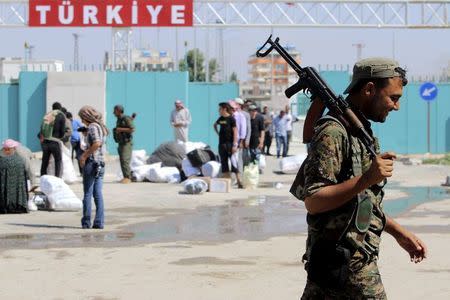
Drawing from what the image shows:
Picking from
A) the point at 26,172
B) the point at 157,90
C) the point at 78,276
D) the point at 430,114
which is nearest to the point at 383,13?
the point at 430,114

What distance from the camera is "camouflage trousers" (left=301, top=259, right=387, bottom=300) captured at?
14.4 ft

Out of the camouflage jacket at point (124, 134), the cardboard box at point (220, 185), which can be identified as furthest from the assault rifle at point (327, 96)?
the camouflage jacket at point (124, 134)

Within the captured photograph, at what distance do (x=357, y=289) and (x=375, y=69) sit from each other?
97 centimetres

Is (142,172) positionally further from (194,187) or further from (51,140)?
(194,187)

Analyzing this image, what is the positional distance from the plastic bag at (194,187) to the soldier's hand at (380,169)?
13.1 metres

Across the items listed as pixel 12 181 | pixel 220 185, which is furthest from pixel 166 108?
pixel 12 181

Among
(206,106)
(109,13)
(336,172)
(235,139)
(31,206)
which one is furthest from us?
(109,13)

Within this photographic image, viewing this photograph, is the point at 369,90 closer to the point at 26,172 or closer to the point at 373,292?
the point at 373,292

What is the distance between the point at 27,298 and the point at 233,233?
14.8 feet

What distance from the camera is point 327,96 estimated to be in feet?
14.8

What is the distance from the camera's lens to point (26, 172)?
13.8 meters

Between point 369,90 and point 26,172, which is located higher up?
point 369,90

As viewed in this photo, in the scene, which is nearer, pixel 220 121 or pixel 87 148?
pixel 87 148

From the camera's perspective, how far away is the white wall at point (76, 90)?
30.3 m
